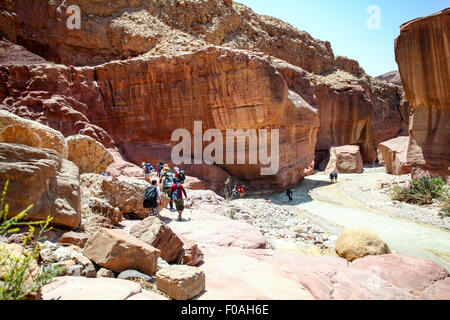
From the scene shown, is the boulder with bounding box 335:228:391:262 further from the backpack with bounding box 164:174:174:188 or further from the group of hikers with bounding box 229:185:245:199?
the group of hikers with bounding box 229:185:245:199

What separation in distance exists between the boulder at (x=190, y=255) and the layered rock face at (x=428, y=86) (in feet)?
48.7

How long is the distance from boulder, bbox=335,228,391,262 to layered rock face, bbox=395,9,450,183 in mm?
11140

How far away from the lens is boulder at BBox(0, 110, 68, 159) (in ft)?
14.6

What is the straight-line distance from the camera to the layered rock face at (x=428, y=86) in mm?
13577

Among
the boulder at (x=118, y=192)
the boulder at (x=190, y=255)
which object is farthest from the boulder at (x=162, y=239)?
the boulder at (x=118, y=192)

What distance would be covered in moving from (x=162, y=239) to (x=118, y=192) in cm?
336

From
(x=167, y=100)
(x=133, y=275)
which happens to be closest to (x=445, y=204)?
(x=133, y=275)

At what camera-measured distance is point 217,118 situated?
54.1 ft

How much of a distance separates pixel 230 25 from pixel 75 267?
32530 mm

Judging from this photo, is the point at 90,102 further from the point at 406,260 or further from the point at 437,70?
the point at 437,70

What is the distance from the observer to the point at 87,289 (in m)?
2.44

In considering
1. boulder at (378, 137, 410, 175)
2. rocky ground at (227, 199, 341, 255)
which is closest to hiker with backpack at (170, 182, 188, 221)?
rocky ground at (227, 199, 341, 255)
